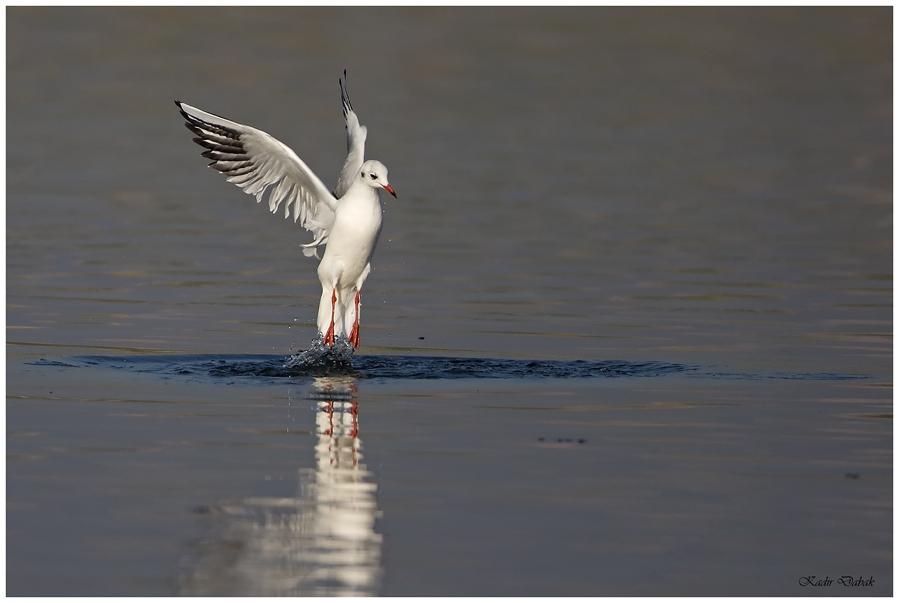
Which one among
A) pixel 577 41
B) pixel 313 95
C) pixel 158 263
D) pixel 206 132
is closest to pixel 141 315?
pixel 206 132

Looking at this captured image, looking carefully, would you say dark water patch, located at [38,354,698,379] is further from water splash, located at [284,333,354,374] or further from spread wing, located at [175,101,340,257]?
spread wing, located at [175,101,340,257]

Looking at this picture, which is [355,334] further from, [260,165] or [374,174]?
[260,165]

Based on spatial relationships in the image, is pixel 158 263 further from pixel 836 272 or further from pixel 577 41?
pixel 577 41

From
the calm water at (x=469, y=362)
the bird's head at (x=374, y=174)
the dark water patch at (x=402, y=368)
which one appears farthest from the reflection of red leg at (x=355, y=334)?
the bird's head at (x=374, y=174)

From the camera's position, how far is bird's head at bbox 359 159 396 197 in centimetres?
1261

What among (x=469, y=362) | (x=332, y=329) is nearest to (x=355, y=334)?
(x=332, y=329)

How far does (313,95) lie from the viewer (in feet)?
114

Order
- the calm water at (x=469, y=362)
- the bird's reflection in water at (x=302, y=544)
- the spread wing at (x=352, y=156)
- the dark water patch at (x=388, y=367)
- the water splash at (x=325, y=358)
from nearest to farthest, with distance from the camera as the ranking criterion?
the bird's reflection in water at (x=302, y=544) → the calm water at (x=469, y=362) → the dark water patch at (x=388, y=367) → the water splash at (x=325, y=358) → the spread wing at (x=352, y=156)

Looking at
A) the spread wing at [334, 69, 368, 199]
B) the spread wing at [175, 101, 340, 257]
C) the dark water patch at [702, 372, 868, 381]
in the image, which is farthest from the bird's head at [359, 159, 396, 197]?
the dark water patch at [702, 372, 868, 381]

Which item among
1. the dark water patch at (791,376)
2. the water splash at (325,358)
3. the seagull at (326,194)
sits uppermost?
the seagull at (326,194)

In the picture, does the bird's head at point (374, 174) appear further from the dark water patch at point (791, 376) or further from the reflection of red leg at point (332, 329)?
the dark water patch at point (791, 376)

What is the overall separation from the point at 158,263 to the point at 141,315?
2843mm

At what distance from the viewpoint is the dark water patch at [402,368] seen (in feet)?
38.3

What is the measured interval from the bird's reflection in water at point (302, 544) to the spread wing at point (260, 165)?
4.51 m
